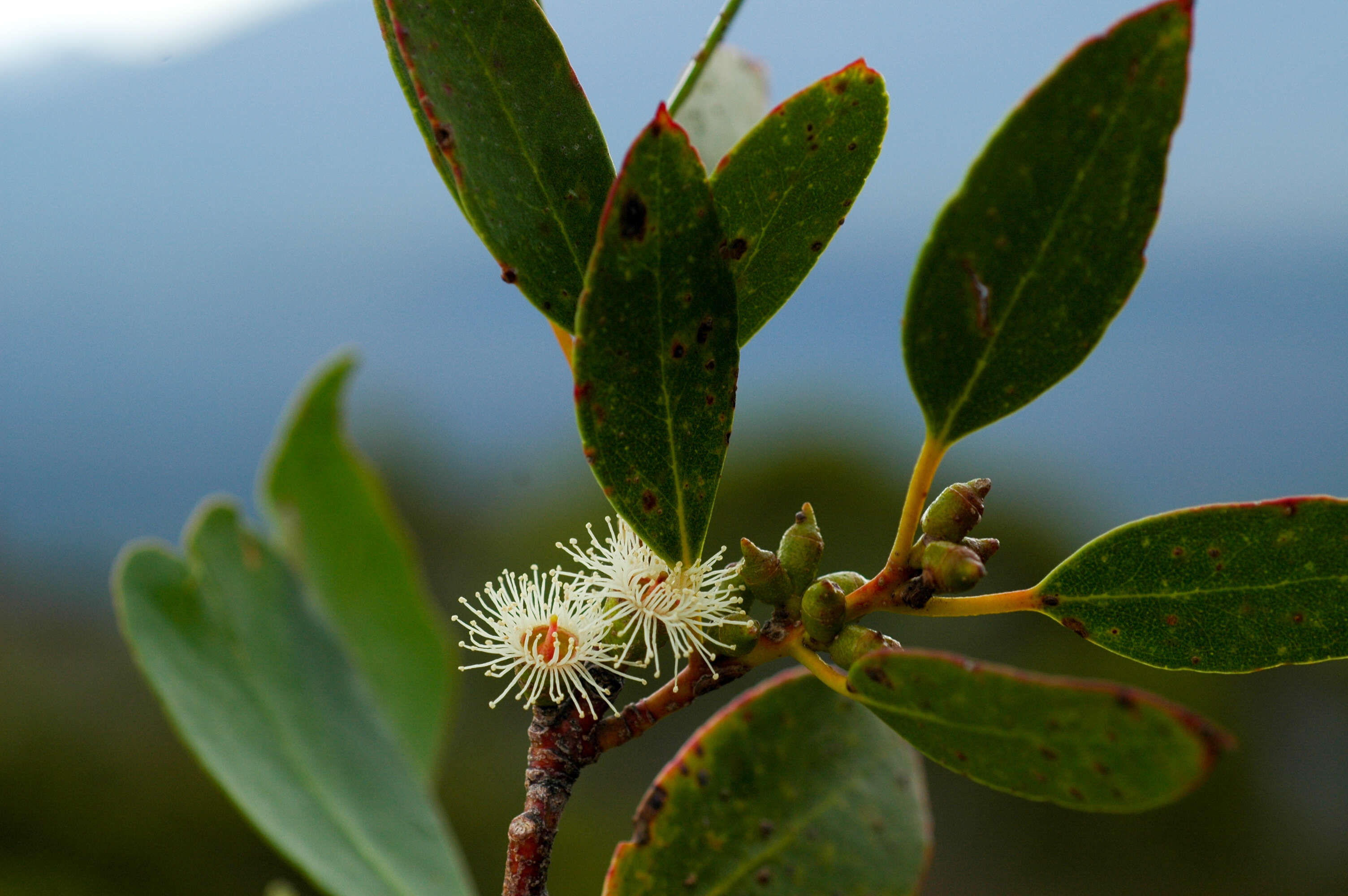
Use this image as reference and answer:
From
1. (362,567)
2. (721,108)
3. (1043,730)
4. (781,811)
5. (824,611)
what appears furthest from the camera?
(362,567)

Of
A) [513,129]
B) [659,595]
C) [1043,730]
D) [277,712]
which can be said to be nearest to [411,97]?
[513,129]

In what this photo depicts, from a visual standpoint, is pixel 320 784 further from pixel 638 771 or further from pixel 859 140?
pixel 638 771

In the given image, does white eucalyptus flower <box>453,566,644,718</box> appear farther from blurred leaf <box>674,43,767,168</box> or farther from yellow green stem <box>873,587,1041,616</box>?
blurred leaf <box>674,43,767,168</box>

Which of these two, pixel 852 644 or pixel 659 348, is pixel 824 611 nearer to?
pixel 852 644

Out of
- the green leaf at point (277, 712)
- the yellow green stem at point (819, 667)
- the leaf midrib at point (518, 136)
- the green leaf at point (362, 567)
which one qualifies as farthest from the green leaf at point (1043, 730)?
the green leaf at point (362, 567)

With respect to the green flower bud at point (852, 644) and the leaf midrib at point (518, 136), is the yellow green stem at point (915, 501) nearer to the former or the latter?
the green flower bud at point (852, 644)

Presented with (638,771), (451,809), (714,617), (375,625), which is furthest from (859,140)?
(638,771)
